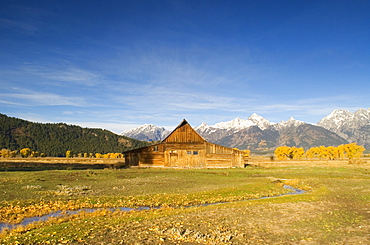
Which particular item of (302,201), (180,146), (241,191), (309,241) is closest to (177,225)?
(309,241)

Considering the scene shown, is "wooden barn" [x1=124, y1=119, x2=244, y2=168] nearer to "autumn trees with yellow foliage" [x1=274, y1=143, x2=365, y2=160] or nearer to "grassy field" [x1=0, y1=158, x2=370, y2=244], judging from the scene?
"grassy field" [x1=0, y1=158, x2=370, y2=244]

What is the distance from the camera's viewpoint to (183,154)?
267ft

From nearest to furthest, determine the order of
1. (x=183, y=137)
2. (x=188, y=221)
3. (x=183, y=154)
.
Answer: (x=188, y=221), (x=183, y=154), (x=183, y=137)

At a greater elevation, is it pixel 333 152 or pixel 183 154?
pixel 183 154

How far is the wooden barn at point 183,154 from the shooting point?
3189 inches

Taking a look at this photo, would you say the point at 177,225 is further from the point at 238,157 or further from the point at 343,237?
the point at 238,157

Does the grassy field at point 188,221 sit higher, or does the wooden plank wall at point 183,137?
the wooden plank wall at point 183,137

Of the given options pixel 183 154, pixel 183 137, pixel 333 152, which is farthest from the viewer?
pixel 333 152

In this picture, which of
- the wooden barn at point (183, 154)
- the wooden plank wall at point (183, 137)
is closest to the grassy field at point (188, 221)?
the wooden barn at point (183, 154)

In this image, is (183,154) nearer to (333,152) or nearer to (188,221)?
(188,221)

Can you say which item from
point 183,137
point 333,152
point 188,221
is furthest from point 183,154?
point 333,152

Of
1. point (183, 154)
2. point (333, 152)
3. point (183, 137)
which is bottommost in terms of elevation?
point (333, 152)

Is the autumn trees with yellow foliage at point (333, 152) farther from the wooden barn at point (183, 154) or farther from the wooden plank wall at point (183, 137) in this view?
the wooden plank wall at point (183, 137)

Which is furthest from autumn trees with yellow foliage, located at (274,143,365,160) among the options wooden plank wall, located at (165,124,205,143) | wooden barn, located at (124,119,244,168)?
wooden plank wall, located at (165,124,205,143)
